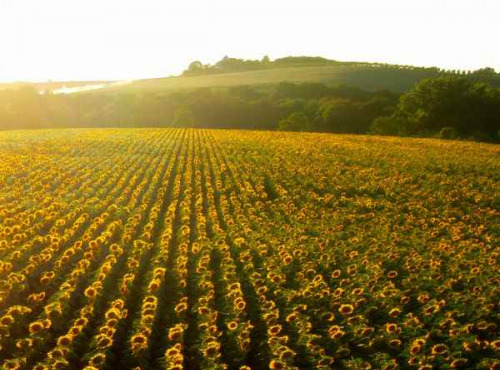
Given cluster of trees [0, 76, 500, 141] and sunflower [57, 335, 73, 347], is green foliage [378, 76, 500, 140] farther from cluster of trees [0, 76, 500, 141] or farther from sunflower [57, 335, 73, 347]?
sunflower [57, 335, 73, 347]

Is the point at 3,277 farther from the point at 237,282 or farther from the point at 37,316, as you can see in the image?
the point at 237,282

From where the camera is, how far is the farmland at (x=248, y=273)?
752 cm

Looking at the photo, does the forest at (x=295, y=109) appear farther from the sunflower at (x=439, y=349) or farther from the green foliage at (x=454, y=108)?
the sunflower at (x=439, y=349)

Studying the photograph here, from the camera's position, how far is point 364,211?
1730 centimetres

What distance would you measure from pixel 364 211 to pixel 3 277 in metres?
11.3

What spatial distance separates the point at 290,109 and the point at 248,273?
2959 inches

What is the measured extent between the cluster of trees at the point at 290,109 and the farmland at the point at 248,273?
124 ft

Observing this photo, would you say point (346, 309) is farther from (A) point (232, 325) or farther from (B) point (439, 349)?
(A) point (232, 325)

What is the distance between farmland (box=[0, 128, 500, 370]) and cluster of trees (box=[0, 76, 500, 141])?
37814 millimetres

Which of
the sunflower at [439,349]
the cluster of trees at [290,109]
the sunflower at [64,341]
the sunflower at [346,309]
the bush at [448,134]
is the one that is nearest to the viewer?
the sunflower at [439,349]

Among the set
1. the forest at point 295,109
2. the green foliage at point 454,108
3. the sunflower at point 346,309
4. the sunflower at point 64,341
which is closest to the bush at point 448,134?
the forest at point 295,109

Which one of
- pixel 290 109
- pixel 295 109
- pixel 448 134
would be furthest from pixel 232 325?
pixel 290 109

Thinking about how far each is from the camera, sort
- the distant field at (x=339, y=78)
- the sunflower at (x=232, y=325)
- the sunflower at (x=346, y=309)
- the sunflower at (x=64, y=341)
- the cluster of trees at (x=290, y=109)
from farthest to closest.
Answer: the distant field at (x=339, y=78) → the cluster of trees at (x=290, y=109) → the sunflower at (x=346, y=309) → the sunflower at (x=232, y=325) → the sunflower at (x=64, y=341)

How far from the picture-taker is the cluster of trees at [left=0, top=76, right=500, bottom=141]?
5719 cm
